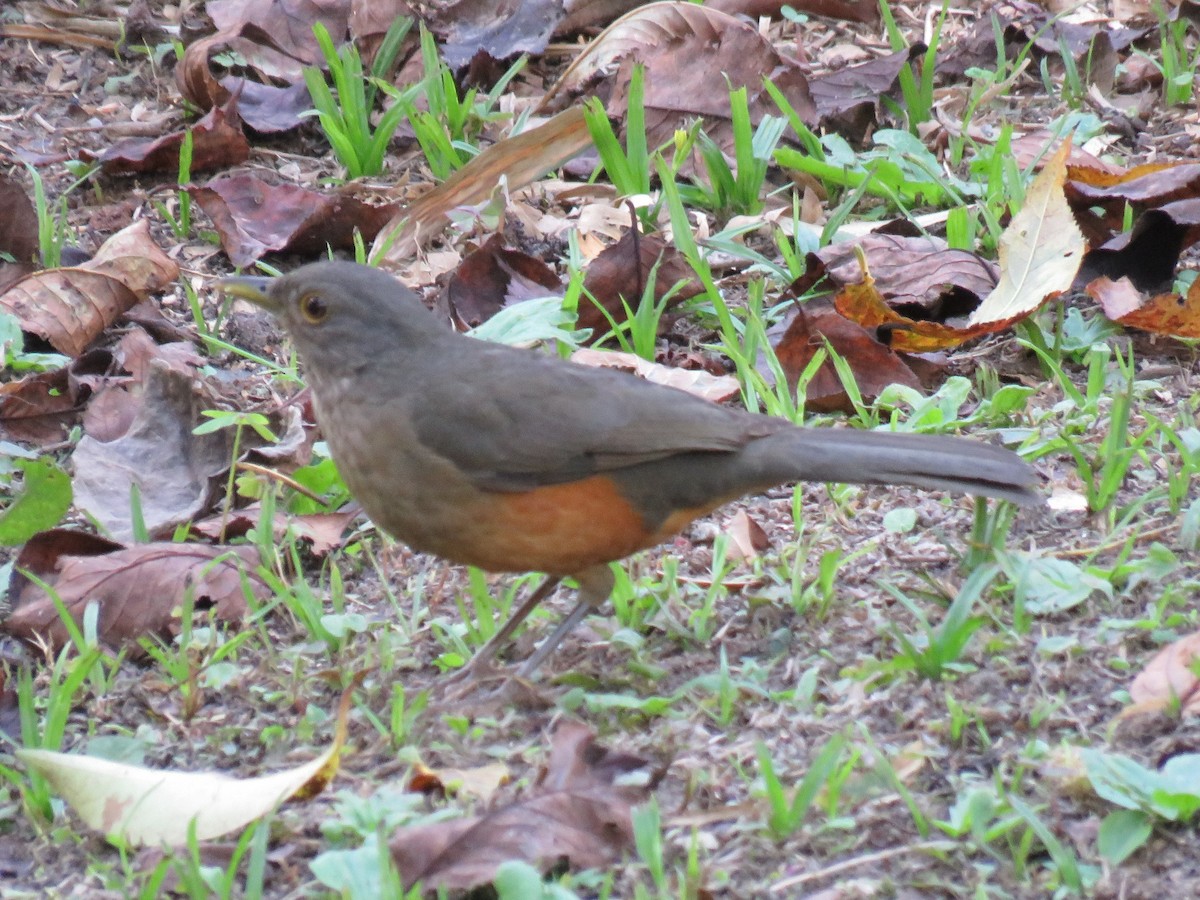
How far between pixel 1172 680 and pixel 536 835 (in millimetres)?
1433

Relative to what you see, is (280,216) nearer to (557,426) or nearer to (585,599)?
(557,426)

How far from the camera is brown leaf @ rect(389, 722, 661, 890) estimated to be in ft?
10.2

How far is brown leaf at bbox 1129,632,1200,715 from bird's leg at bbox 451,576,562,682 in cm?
158

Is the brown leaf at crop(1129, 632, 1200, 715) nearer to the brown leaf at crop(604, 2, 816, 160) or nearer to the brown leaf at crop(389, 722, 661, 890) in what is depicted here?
the brown leaf at crop(389, 722, 661, 890)

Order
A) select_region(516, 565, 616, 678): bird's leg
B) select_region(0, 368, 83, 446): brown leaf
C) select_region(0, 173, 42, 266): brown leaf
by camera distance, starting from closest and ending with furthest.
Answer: select_region(516, 565, 616, 678): bird's leg
select_region(0, 368, 83, 446): brown leaf
select_region(0, 173, 42, 266): brown leaf

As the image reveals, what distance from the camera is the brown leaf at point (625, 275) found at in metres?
5.69

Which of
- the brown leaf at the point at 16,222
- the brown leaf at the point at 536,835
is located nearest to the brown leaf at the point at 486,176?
the brown leaf at the point at 16,222

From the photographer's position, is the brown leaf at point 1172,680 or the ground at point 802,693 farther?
the brown leaf at point 1172,680

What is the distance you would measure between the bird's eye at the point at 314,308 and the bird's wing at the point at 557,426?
0.43 metres

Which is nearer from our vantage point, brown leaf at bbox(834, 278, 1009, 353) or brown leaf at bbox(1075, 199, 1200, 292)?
brown leaf at bbox(834, 278, 1009, 353)

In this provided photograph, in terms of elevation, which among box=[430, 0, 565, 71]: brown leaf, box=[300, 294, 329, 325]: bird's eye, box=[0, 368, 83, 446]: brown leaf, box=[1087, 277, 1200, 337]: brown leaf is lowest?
box=[0, 368, 83, 446]: brown leaf

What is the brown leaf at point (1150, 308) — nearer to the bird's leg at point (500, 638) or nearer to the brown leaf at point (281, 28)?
the bird's leg at point (500, 638)

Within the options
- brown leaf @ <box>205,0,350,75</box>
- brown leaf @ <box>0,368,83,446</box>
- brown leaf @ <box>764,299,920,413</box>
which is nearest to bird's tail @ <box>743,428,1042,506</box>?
brown leaf @ <box>764,299,920,413</box>

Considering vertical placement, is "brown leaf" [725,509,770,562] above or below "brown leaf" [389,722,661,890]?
below
